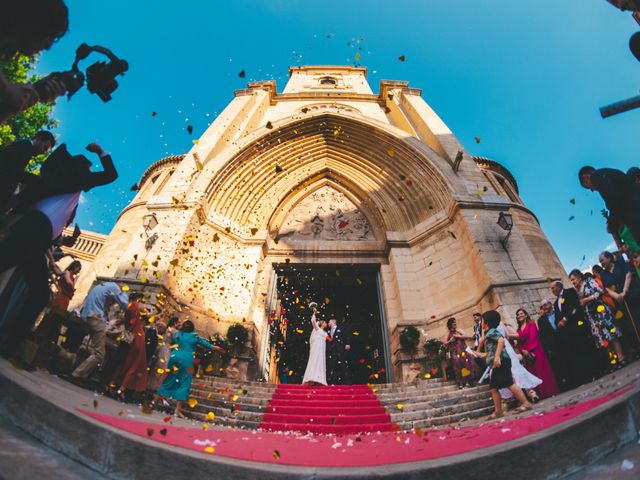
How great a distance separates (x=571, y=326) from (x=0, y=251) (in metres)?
6.55

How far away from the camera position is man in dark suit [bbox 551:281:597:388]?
4.48 m

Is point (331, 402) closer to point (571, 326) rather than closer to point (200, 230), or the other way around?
point (571, 326)

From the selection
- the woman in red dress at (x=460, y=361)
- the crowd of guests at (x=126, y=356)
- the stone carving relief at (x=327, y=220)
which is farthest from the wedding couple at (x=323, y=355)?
the stone carving relief at (x=327, y=220)

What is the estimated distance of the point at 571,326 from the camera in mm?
4684

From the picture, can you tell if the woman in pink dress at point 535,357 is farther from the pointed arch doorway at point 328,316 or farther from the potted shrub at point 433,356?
the pointed arch doorway at point 328,316

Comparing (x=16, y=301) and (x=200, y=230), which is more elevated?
(x=200, y=230)

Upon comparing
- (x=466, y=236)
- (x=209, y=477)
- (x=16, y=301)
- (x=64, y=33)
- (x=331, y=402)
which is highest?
(x=466, y=236)

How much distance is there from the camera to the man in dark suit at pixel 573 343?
448 centimetres

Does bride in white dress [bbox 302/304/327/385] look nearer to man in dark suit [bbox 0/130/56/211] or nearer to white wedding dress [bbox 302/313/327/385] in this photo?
white wedding dress [bbox 302/313/327/385]

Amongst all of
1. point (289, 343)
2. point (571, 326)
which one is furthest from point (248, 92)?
point (571, 326)

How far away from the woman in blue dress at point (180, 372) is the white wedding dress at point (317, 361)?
3.05 metres

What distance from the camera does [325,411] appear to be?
5.15m

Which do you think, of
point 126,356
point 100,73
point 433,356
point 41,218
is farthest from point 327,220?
point 41,218

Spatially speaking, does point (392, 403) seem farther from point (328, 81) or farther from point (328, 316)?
point (328, 81)
